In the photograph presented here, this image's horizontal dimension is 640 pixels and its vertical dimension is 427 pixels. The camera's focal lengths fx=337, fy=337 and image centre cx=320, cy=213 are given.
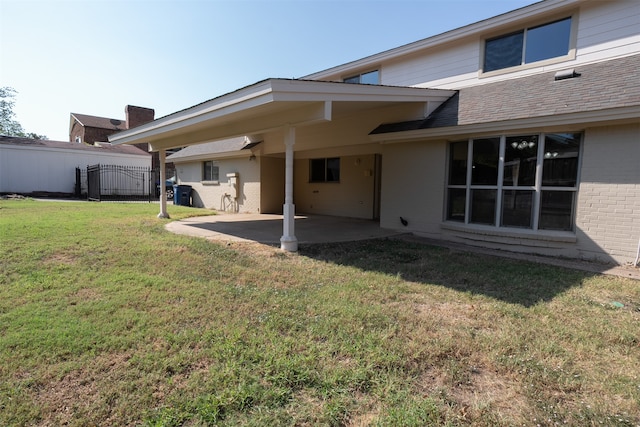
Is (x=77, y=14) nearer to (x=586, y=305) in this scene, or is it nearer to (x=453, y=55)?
(x=453, y=55)

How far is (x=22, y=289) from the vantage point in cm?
437

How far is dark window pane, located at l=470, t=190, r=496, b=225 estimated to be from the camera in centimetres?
759

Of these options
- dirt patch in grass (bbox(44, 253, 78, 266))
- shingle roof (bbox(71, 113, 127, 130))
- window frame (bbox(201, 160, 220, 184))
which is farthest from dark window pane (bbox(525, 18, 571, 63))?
shingle roof (bbox(71, 113, 127, 130))

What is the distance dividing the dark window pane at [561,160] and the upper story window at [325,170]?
23.8ft

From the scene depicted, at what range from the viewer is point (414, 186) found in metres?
8.81

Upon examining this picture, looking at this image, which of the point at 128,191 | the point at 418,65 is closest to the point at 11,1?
the point at 418,65

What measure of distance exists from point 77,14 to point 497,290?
10.6m

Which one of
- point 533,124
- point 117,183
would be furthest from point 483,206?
point 117,183

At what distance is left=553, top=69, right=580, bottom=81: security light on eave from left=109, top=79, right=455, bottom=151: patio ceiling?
234 cm

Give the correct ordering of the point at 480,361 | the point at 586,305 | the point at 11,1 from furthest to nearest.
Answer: the point at 11,1 < the point at 586,305 < the point at 480,361

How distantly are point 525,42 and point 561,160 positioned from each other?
11.3ft

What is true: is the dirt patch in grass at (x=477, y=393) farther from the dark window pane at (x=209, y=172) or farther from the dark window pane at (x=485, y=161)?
the dark window pane at (x=209, y=172)

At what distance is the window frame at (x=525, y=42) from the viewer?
24.6ft

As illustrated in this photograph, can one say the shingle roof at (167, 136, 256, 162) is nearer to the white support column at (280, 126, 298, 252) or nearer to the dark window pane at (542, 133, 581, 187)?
the white support column at (280, 126, 298, 252)
